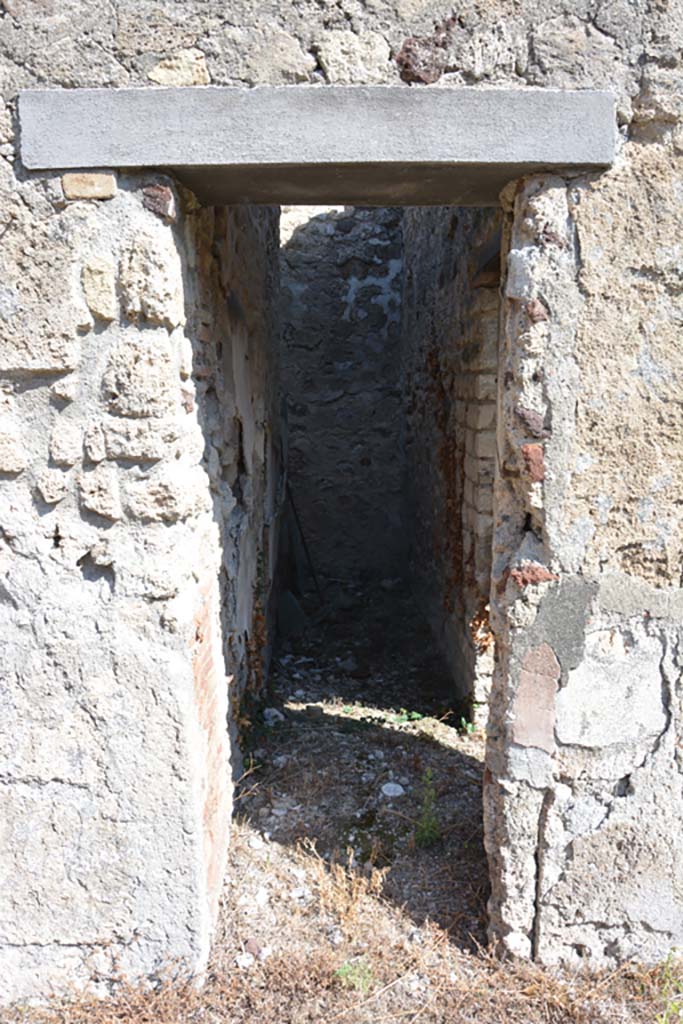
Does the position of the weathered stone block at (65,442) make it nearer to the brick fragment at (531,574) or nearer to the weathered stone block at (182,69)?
the weathered stone block at (182,69)

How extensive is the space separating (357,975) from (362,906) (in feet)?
0.91

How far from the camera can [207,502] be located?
2.48 metres

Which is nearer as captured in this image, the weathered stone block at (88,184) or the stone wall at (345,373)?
the weathered stone block at (88,184)

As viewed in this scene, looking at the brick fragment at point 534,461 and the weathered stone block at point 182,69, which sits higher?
the weathered stone block at point 182,69

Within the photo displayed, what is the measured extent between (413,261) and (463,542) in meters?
2.73

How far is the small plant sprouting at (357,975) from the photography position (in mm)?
2318

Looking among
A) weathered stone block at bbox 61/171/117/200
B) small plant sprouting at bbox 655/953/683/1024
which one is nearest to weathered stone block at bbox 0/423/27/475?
weathered stone block at bbox 61/171/117/200

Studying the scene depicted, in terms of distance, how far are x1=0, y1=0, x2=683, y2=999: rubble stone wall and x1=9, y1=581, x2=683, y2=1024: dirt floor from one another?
0.14 m

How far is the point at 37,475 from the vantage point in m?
2.09

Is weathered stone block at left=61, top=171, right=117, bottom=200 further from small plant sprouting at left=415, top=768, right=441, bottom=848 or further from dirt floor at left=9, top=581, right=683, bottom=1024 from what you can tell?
small plant sprouting at left=415, top=768, right=441, bottom=848

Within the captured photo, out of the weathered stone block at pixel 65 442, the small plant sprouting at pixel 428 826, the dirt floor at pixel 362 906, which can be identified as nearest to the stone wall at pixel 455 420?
the dirt floor at pixel 362 906

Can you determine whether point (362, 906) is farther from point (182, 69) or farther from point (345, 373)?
point (345, 373)

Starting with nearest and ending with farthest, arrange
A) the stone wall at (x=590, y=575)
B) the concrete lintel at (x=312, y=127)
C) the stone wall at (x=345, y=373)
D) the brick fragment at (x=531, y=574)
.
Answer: the concrete lintel at (x=312, y=127) < the stone wall at (x=590, y=575) < the brick fragment at (x=531, y=574) < the stone wall at (x=345, y=373)

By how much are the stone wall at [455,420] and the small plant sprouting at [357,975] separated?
163 cm
